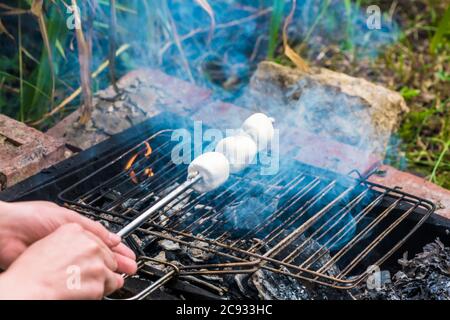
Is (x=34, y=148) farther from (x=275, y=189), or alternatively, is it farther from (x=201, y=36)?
(x=201, y=36)

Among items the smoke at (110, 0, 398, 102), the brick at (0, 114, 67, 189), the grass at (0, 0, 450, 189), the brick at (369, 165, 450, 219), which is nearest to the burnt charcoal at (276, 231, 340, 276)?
the brick at (369, 165, 450, 219)

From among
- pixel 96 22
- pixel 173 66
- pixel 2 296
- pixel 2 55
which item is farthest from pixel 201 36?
pixel 2 296

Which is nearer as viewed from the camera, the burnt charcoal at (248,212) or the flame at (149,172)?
the burnt charcoal at (248,212)

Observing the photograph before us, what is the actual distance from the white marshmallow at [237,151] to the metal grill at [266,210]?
19 cm

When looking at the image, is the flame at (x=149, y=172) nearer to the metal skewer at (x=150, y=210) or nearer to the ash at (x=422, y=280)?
the metal skewer at (x=150, y=210)

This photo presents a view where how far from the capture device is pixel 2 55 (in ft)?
13.3

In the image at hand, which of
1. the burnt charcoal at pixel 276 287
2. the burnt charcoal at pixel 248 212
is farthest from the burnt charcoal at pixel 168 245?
the burnt charcoal at pixel 276 287

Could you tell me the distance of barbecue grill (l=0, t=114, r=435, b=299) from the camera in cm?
252

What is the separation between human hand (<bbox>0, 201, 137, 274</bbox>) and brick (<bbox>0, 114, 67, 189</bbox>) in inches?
34.1

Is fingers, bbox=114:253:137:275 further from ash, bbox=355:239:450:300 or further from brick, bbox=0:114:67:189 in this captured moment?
brick, bbox=0:114:67:189

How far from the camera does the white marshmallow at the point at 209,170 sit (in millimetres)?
2492

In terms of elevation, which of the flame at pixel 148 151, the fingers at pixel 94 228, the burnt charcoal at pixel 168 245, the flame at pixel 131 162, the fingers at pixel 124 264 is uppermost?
the fingers at pixel 94 228

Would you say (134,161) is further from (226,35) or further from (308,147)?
(226,35)

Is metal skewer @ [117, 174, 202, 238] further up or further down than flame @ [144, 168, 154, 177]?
further up
